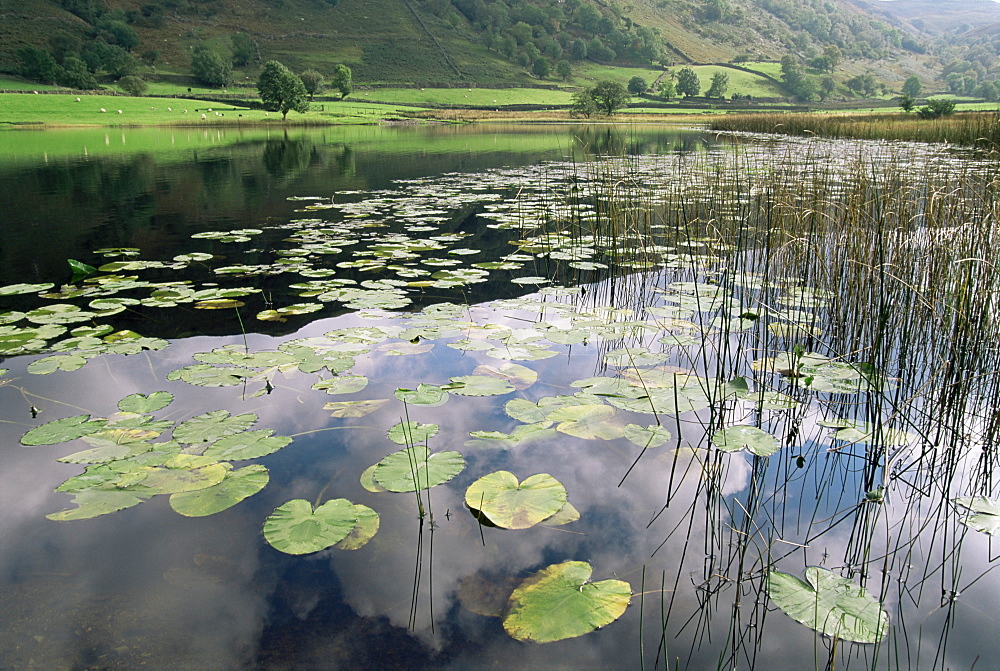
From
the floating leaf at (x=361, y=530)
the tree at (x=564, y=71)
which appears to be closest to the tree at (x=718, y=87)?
the tree at (x=564, y=71)

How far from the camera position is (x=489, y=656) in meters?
1.80

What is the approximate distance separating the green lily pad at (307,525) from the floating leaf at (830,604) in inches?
62.1

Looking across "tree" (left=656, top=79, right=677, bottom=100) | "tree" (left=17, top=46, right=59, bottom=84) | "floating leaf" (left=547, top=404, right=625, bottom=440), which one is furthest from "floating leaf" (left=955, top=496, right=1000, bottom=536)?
"tree" (left=656, top=79, right=677, bottom=100)

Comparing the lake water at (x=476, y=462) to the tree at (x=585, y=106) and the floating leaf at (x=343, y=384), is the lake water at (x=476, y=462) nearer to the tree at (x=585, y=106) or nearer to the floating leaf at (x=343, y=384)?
the floating leaf at (x=343, y=384)

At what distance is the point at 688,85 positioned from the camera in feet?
294

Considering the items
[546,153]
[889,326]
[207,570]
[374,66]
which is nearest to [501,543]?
[207,570]

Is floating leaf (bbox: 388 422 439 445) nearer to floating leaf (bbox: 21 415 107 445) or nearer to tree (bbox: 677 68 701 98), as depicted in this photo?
floating leaf (bbox: 21 415 107 445)

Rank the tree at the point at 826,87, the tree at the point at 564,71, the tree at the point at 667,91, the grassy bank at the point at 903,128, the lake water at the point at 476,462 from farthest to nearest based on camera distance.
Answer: the tree at the point at 564,71, the tree at the point at 826,87, the tree at the point at 667,91, the grassy bank at the point at 903,128, the lake water at the point at 476,462

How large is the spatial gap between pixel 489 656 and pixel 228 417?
2.04 meters

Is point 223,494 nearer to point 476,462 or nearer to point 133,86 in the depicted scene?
point 476,462

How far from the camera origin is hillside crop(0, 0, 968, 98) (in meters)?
79.5

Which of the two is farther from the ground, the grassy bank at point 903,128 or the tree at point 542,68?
the tree at point 542,68

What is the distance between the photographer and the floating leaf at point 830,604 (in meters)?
1.76

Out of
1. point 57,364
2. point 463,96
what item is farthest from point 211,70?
point 57,364
